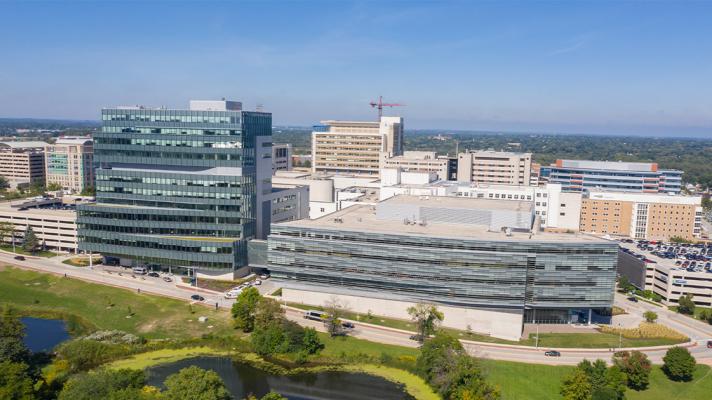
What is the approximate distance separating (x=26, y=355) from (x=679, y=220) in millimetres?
159243

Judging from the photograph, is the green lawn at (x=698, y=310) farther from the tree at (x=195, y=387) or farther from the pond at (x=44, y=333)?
the pond at (x=44, y=333)

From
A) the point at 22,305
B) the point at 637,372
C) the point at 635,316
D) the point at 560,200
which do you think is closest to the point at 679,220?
the point at 560,200

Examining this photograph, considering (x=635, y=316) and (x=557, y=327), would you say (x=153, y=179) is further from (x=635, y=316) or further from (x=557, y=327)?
(x=635, y=316)

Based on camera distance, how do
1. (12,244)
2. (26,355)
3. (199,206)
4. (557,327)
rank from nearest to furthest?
(26,355), (557,327), (199,206), (12,244)

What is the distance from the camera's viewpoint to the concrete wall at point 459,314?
88.6 meters

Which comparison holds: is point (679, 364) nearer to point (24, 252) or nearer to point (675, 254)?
point (675, 254)

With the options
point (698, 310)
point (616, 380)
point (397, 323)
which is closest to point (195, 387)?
point (397, 323)

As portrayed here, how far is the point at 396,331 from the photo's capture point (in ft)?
293

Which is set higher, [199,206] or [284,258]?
[199,206]

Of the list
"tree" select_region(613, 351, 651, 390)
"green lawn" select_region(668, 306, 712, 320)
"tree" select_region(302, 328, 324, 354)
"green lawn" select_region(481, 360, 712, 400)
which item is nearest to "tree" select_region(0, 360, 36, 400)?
"tree" select_region(302, 328, 324, 354)

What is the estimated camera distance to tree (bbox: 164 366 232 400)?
199ft

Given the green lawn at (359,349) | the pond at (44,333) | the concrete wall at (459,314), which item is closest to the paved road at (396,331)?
the green lawn at (359,349)

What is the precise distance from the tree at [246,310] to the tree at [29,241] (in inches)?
2581

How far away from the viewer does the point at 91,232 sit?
11744 cm
